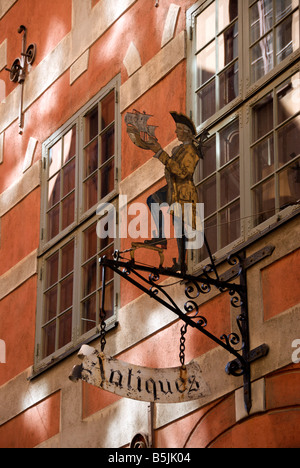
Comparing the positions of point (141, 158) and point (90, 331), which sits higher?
point (141, 158)

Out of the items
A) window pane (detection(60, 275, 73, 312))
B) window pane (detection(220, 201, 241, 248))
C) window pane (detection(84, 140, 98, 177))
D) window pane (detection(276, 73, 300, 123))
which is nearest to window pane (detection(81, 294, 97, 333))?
window pane (detection(60, 275, 73, 312))

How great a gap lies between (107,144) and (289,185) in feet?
9.55

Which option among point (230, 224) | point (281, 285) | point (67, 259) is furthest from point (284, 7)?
point (67, 259)

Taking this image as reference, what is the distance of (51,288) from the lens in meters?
10.5

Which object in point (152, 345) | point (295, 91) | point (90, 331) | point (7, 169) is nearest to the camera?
point (295, 91)

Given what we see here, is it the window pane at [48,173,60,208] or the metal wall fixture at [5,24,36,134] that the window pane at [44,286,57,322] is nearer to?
the window pane at [48,173,60,208]

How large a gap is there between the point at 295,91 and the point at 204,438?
8.25 feet

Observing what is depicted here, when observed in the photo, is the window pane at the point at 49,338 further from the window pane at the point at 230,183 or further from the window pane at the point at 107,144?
the window pane at the point at 230,183

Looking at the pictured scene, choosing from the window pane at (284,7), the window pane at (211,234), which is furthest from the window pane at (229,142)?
the window pane at (284,7)

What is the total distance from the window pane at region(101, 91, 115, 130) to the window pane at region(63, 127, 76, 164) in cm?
47

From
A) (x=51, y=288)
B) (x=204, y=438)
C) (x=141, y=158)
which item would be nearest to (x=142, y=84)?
(x=141, y=158)

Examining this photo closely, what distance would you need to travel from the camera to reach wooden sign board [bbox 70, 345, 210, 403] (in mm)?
7262

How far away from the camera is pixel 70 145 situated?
10.8m
